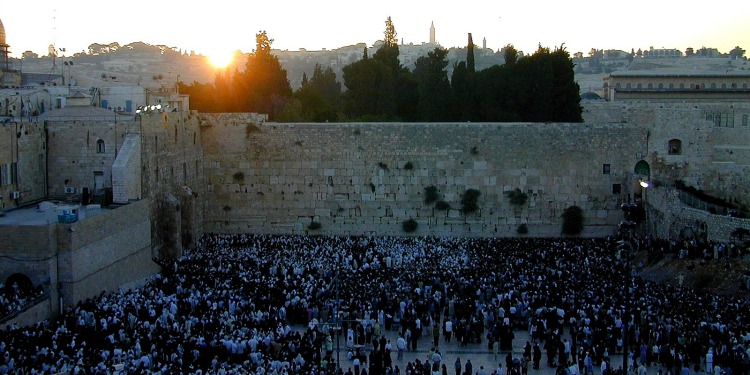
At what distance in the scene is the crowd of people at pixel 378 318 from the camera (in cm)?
1596

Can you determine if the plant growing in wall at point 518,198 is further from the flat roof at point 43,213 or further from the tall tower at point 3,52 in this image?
the tall tower at point 3,52

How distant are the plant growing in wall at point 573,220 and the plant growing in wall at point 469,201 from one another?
2833 millimetres

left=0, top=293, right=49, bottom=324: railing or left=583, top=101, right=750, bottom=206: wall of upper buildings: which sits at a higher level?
left=583, top=101, right=750, bottom=206: wall of upper buildings

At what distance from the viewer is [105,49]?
108562 millimetres

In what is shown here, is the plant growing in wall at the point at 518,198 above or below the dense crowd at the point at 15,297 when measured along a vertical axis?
above

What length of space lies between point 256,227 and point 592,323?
45.5 feet

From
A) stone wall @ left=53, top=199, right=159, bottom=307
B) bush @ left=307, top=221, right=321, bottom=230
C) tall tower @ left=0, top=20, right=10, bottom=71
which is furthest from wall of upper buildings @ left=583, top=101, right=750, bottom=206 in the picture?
tall tower @ left=0, top=20, right=10, bottom=71

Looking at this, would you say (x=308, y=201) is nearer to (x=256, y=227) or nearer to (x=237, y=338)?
(x=256, y=227)

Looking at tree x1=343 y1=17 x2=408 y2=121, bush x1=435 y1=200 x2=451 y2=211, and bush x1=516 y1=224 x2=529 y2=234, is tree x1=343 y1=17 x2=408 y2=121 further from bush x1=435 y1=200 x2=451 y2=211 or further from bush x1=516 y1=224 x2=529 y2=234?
bush x1=516 y1=224 x2=529 y2=234

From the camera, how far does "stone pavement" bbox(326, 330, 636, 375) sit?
17.0 m

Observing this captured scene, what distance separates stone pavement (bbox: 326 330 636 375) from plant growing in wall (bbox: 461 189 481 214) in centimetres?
939

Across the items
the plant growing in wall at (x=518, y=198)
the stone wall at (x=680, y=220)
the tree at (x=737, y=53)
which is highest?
the tree at (x=737, y=53)

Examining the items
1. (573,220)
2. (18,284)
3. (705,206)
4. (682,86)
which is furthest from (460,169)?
(682,86)

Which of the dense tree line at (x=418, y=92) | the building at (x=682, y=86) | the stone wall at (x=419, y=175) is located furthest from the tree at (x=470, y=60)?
the building at (x=682, y=86)
